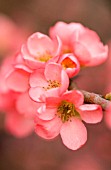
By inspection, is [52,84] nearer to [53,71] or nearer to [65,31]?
[53,71]

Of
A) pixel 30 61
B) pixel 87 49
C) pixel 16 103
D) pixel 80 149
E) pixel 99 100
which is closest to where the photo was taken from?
pixel 99 100

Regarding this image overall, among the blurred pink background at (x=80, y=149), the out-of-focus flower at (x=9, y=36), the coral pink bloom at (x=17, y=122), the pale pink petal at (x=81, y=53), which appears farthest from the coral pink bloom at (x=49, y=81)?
the out-of-focus flower at (x=9, y=36)

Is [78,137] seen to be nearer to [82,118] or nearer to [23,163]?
[82,118]

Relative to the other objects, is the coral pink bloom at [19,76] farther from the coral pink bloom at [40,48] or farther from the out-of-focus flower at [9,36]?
the out-of-focus flower at [9,36]

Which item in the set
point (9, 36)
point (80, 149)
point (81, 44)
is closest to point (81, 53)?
point (81, 44)

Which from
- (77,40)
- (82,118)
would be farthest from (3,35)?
(82,118)

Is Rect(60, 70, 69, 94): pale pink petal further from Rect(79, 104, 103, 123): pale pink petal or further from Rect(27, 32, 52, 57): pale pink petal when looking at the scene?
Rect(27, 32, 52, 57): pale pink petal
